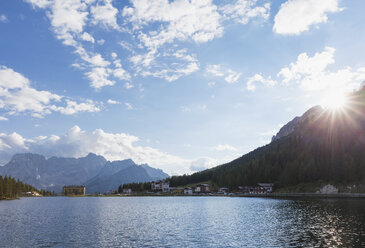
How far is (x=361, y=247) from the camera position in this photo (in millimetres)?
43594

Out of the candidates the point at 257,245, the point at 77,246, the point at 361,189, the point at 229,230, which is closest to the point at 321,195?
the point at 361,189

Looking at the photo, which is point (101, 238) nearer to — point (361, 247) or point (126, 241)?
point (126, 241)

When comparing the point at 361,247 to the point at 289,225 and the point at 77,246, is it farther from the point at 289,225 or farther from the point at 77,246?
the point at 77,246

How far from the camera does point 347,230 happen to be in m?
57.2

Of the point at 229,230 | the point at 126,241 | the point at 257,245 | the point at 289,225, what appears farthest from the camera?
the point at 289,225

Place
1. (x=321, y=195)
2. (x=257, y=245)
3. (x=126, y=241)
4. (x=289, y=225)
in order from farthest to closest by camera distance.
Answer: (x=321, y=195) < (x=289, y=225) < (x=126, y=241) < (x=257, y=245)

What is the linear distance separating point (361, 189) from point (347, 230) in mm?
143435

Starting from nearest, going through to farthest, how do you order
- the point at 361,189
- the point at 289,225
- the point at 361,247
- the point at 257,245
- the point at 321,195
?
the point at 361,247 < the point at 257,245 < the point at 289,225 < the point at 361,189 < the point at 321,195

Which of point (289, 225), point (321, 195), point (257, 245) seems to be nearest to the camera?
point (257, 245)

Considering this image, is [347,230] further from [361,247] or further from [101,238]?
[101,238]

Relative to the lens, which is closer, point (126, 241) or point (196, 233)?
point (126, 241)

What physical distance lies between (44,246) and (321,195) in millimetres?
184991

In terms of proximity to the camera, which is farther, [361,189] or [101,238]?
[361,189]

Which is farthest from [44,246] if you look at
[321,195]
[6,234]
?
[321,195]
